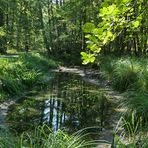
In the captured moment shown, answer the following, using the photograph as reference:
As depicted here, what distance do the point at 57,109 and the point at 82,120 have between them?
1.51 metres

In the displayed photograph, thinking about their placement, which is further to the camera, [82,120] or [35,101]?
[35,101]

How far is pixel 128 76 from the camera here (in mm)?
13742

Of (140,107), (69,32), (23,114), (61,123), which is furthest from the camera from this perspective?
(69,32)

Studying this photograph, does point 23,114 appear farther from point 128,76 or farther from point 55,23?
point 55,23

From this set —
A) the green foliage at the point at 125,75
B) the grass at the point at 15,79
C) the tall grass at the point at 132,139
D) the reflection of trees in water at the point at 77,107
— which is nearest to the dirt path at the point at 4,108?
the grass at the point at 15,79

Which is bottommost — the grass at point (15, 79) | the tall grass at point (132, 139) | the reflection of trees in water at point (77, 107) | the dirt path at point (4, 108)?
the reflection of trees in water at point (77, 107)

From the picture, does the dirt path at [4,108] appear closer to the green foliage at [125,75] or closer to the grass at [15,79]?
the grass at [15,79]

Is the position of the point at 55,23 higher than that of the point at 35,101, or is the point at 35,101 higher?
the point at 55,23

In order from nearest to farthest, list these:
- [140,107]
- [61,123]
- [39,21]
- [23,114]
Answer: [140,107], [61,123], [23,114], [39,21]

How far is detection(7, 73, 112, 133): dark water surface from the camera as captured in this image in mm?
8797

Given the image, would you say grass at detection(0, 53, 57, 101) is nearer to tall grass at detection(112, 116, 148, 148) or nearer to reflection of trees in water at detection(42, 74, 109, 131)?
reflection of trees in water at detection(42, 74, 109, 131)

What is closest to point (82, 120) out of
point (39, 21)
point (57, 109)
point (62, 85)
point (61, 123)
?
point (61, 123)

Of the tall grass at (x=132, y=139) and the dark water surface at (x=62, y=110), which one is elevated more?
the tall grass at (x=132, y=139)

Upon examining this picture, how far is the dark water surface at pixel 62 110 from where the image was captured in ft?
28.9
